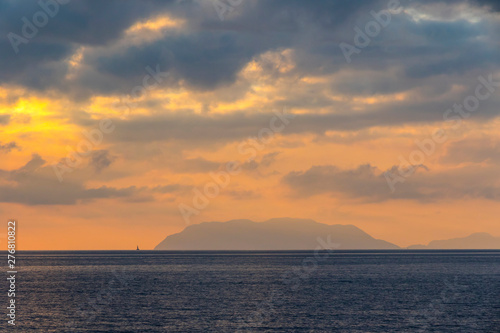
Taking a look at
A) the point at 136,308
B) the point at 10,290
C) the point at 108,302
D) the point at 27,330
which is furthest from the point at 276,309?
the point at 10,290

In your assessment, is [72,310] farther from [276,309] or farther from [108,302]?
[276,309]

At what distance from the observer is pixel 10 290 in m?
137

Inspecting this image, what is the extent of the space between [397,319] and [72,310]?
56.8 m

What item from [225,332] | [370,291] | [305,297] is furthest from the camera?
[370,291]

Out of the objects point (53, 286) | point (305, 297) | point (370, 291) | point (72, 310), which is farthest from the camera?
point (53, 286)

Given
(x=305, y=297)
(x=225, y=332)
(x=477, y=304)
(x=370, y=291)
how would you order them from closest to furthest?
(x=225, y=332) → (x=477, y=304) → (x=305, y=297) → (x=370, y=291)

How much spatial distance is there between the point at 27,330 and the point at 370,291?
264 feet

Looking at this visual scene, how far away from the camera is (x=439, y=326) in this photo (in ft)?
283

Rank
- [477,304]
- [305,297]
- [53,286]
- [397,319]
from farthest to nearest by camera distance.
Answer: [53,286] < [305,297] < [477,304] < [397,319]

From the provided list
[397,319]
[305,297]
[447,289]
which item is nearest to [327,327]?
[397,319]

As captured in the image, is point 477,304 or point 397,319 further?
point 477,304

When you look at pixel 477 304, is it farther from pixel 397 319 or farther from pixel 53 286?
pixel 53 286

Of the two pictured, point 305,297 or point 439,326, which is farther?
point 305,297

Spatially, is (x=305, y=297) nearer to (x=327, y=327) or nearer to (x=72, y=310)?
(x=327, y=327)
